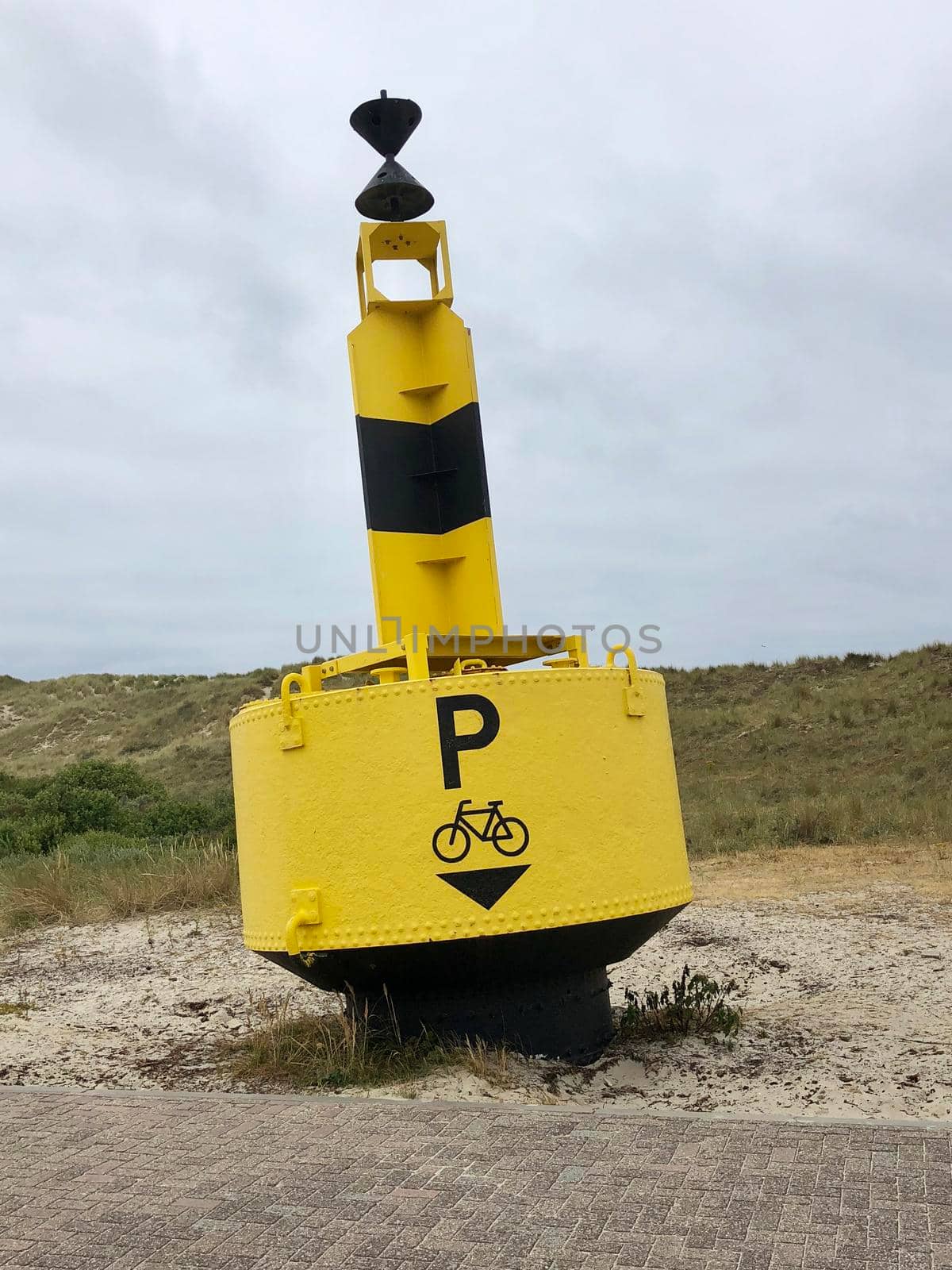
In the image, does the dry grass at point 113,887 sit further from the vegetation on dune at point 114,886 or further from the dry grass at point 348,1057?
the dry grass at point 348,1057

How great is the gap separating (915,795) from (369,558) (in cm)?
1444

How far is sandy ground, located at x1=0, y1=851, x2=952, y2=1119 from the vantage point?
5.00 m

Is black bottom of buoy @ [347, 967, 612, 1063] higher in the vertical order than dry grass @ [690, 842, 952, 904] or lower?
higher

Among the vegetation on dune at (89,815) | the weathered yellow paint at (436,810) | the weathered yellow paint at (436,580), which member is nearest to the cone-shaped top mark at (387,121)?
the weathered yellow paint at (436,580)

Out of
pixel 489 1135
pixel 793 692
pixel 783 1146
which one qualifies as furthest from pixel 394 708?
pixel 793 692

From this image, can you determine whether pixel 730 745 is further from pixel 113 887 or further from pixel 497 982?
pixel 497 982

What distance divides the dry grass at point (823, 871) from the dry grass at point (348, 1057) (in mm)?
5380

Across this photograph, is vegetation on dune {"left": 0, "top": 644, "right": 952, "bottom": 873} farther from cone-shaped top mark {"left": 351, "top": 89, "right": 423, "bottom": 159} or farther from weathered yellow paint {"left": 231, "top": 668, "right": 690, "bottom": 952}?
cone-shaped top mark {"left": 351, "top": 89, "right": 423, "bottom": 159}

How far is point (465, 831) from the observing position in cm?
473

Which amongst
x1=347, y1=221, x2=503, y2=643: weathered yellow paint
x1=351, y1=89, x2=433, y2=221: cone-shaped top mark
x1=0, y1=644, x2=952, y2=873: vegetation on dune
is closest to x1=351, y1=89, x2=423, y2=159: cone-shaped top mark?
x1=351, y1=89, x2=433, y2=221: cone-shaped top mark

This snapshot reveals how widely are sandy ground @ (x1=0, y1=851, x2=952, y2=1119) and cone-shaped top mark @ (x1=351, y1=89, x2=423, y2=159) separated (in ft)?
15.8

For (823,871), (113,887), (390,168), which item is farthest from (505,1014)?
(823,871)

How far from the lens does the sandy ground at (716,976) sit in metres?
5.00

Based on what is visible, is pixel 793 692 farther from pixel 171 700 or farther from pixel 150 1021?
pixel 150 1021
